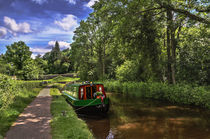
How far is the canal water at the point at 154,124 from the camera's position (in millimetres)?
7866

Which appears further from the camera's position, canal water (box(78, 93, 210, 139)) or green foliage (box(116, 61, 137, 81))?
green foliage (box(116, 61, 137, 81))

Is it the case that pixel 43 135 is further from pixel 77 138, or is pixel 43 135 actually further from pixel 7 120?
pixel 7 120

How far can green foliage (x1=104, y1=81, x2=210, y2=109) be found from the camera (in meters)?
12.3

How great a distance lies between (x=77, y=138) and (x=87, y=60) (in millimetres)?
34310

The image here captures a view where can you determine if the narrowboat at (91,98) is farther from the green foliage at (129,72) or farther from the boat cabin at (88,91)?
the green foliage at (129,72)

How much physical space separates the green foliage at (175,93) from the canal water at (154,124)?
761 millimetres

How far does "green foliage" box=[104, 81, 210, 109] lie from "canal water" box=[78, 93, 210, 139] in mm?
761

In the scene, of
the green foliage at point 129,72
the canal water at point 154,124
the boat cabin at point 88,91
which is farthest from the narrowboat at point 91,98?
the green foliage at point 129,72

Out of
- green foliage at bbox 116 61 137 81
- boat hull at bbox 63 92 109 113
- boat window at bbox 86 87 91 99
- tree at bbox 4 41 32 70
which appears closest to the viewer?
boat hull at bbox 63 92 109 113

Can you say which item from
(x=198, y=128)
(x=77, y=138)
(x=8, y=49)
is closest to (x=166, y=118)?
(x=198, y=128)

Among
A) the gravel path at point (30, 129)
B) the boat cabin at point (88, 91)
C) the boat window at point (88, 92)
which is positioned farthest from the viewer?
the boat window at point (88, 92)

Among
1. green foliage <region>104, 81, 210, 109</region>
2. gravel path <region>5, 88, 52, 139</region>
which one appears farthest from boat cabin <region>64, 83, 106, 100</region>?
green foliage <region>104, 81, 210, 109</region>

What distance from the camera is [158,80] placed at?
19078 millimetres

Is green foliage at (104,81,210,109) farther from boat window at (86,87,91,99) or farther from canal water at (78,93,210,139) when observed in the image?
boat window at (86,87,91,99)
